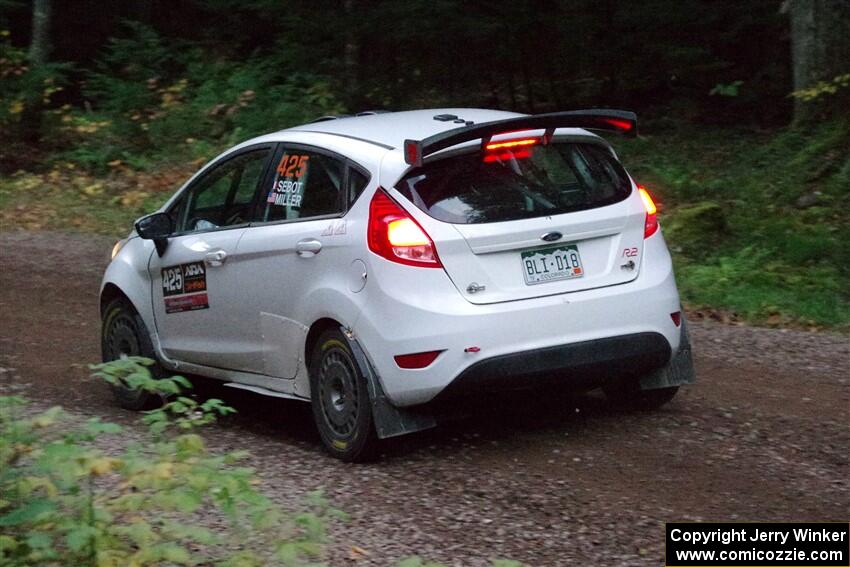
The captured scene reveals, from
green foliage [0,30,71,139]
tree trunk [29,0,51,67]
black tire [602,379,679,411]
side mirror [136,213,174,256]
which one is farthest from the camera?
tree trunk [29,0,51,67]

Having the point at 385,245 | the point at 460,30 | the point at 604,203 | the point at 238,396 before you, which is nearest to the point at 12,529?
the point at 385,245

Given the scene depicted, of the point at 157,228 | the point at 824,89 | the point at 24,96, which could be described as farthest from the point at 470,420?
the point at 24,96

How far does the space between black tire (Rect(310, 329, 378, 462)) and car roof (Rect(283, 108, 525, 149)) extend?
3.62 feet

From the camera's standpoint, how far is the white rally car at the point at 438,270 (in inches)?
253

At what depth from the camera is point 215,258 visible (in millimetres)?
7676

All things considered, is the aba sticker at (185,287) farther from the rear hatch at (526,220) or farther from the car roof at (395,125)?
the rear hatch at (526,220)

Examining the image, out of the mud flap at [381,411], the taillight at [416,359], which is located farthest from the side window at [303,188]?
the taillight at [416,359]

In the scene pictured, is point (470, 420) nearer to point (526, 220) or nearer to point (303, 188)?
point (526, 220)

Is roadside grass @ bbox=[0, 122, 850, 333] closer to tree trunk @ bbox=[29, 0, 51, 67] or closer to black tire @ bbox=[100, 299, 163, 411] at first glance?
tree trunk @ bbox=[29, 0, 51, 67]

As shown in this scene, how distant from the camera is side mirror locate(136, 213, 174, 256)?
317 inches

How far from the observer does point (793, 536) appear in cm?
552

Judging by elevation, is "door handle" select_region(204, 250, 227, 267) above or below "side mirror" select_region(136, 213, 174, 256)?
below

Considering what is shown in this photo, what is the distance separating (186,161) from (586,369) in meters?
12.9

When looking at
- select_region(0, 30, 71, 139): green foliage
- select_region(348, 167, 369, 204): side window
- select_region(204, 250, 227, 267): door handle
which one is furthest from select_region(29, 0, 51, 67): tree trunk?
select_region(348, 167, 369, 204): side window
